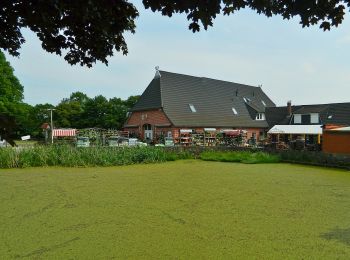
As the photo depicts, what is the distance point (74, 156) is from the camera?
11203 mm

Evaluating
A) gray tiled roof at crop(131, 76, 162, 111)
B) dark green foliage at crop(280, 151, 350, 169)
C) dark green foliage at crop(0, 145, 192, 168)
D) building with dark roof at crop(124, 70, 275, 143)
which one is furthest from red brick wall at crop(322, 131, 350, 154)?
gray tiled roof at crop(131, 76, 162, 111)

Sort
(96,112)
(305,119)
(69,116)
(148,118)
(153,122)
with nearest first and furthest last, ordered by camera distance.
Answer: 1. (153,122)
2. (148,118)
3. (305,119)
4. (96,112)
5. (69,116)

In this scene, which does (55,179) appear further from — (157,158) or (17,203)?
(157,158)

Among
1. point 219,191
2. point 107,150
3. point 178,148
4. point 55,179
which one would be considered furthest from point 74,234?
point 178,148

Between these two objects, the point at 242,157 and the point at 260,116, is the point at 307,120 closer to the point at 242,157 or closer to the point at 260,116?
the point at 260,116

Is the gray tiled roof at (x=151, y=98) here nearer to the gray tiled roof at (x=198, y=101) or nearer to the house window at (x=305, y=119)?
the gray tiled roof at (x=198, y=101)

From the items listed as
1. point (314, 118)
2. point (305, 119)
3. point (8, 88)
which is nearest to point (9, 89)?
point (8, 88)

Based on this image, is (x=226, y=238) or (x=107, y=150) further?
(x=107, y=150)

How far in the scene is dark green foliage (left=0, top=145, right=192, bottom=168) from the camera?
416 inches

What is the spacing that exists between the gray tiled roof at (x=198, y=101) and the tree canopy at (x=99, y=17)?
18325 millimetres

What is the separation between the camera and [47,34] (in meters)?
2.05

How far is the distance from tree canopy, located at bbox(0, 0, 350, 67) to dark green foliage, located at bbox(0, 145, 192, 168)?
9.20 meters

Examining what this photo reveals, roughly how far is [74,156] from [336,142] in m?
8.69

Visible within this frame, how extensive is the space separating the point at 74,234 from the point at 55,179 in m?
4.43
